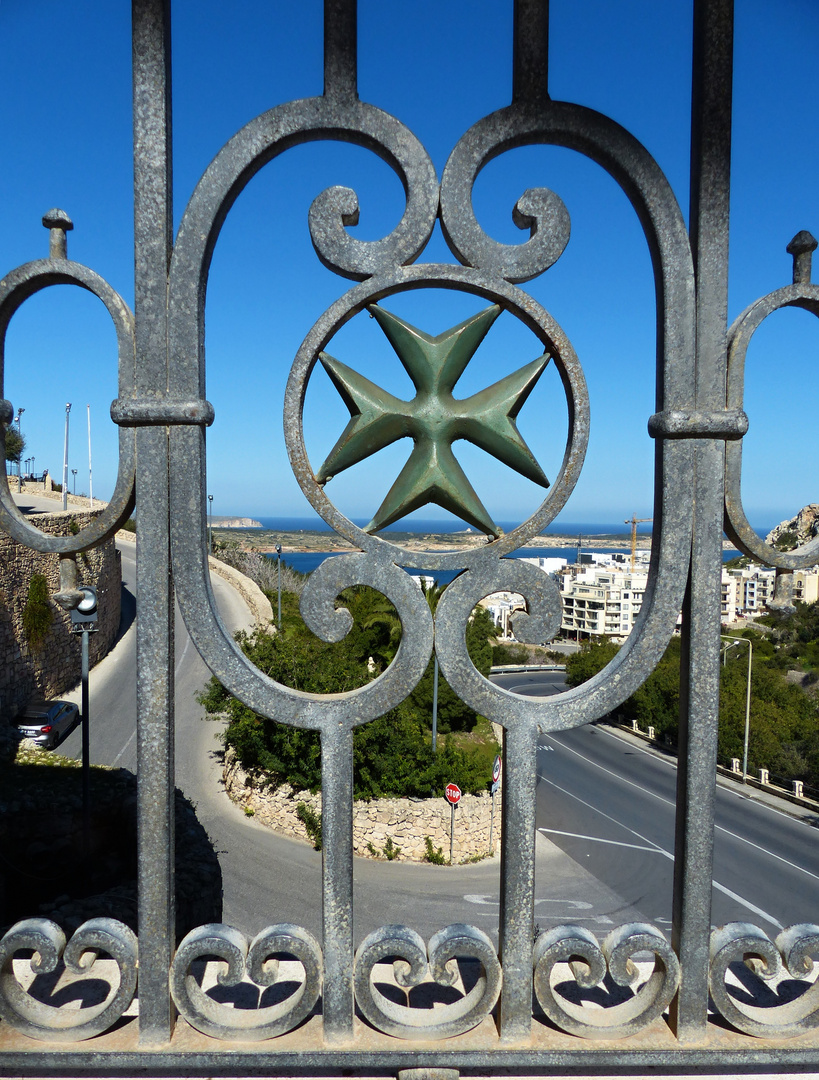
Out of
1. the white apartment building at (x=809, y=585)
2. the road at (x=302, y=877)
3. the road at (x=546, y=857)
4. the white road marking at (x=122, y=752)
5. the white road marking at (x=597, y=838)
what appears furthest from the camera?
the white apartment building at (x=809, y=585)

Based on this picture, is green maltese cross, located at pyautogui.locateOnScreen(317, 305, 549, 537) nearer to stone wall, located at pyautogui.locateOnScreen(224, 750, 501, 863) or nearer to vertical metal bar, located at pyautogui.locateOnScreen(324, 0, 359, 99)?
vertical metal bar, located at pyautogui.locateOnScreen(324, 0, 359, 99)

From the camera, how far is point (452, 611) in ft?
5.71

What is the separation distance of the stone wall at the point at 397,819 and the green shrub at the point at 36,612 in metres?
8.53

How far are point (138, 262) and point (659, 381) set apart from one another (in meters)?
1.46

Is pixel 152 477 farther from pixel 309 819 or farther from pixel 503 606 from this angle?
pixel 503 606

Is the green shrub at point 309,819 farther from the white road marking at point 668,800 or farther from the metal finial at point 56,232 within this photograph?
the metal finial at point 56,232

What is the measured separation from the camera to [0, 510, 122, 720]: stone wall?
1859cm

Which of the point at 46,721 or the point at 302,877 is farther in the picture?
the point at 46,721

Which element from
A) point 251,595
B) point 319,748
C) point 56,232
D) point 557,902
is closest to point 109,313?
point 56,232

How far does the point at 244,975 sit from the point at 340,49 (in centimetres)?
245

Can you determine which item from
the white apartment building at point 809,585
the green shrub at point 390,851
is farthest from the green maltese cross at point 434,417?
the white apartment building at point 809,585

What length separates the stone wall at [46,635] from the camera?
61.0 ft

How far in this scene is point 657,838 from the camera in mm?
21203

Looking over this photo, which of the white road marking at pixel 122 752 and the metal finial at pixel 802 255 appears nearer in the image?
the metal finial at pixel 802 255
